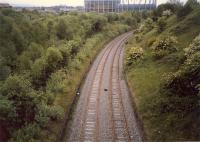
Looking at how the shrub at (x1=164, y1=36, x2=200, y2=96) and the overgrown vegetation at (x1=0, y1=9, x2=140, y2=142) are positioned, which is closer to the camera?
the overgrown vegetation at (x1=0, y1=9, x2=140, y2=142)

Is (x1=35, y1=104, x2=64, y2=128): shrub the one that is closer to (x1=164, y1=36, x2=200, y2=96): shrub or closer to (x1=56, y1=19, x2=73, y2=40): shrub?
(x1=164, y1=36, x2=200, y2=96): shrub

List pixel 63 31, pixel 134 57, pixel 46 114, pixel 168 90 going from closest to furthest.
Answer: pixel 46 114
pixel 168 90
pixel 134 57
pixel 63 31

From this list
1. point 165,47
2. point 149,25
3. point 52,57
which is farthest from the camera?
point 149,25

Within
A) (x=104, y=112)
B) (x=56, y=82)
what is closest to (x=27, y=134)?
(x=104, y=112)

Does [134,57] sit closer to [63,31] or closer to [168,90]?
[168,90]

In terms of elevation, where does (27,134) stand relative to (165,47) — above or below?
below

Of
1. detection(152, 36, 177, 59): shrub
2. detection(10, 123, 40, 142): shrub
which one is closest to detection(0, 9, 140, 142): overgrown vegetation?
detection(10, 123, 40, 142): shrub

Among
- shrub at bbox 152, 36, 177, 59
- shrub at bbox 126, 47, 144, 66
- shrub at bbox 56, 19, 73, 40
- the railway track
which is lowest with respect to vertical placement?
the railway track
